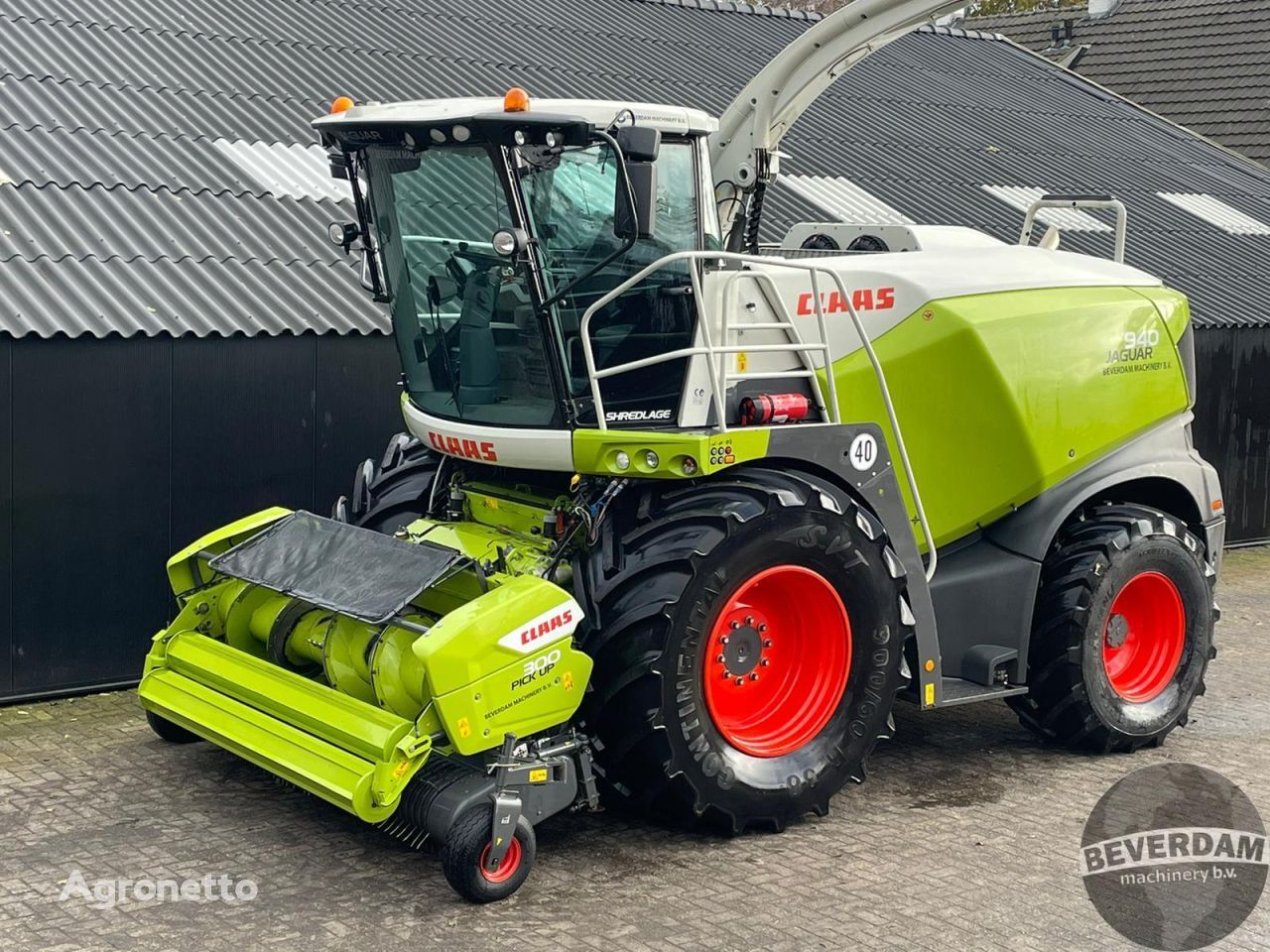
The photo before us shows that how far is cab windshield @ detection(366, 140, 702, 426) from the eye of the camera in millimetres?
6105

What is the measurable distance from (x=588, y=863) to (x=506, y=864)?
48 cm

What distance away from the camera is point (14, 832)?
6.05 m

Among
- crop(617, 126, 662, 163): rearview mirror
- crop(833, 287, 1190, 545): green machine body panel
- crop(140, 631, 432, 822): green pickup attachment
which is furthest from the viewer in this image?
crop(833, 287, 1190, 545): green machine body panel

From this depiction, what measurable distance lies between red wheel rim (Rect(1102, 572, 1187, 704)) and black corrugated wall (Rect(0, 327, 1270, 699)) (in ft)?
13.4

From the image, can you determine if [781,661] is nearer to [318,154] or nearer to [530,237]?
[530,237]

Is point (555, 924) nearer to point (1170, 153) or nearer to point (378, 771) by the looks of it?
point (378, 771)

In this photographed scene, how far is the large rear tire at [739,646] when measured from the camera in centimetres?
587

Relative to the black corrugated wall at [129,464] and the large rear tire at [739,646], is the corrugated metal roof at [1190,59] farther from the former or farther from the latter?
the large rear tire at [739,646]

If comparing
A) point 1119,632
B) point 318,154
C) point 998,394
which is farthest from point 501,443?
point 318,154

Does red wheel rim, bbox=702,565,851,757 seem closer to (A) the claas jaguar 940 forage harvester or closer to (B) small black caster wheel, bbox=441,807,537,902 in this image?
(A) the claas jaguar 940 forage harvester

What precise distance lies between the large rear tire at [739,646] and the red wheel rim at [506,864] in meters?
0.58

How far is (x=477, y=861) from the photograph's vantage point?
5340 mm

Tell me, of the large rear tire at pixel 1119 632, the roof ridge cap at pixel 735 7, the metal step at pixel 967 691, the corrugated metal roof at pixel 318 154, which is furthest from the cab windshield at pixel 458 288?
the roof ridge cap at pixel 735 7

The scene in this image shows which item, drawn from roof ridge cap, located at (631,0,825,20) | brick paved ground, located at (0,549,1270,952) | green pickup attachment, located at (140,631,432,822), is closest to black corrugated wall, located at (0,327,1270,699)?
brick paved ground, located at (0,549,1270,952)
